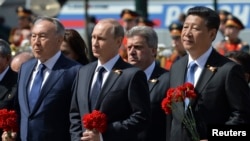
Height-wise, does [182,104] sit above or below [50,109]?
above

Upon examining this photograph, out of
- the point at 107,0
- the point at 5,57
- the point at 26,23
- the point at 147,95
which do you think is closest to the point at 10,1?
the point at 107,0

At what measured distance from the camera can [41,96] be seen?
391 inches

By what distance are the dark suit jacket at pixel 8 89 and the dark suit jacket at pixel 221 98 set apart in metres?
2.11

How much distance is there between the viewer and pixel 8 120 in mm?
9977

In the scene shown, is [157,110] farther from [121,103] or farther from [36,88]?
[36,88]

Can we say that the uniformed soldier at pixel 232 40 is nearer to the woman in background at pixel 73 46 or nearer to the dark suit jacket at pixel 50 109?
the woman in background at pixel 73 46

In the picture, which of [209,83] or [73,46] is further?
[73,46]

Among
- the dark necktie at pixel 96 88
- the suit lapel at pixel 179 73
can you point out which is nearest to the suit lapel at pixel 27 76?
the dark necktie at pixel 96 88

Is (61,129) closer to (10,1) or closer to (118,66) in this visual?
(118,66)

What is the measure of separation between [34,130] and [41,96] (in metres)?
0.33

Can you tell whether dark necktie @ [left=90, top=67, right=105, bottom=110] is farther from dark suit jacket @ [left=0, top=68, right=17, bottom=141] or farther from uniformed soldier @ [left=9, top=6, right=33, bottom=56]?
uniformed soldier @ [left=9, top=6, right=33, bottom=56]

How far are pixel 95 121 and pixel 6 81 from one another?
190 centimetres

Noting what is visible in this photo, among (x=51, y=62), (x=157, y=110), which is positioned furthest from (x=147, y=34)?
(x=51, y=62)

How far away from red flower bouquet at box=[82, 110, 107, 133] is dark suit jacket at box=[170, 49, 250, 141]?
707 mm
